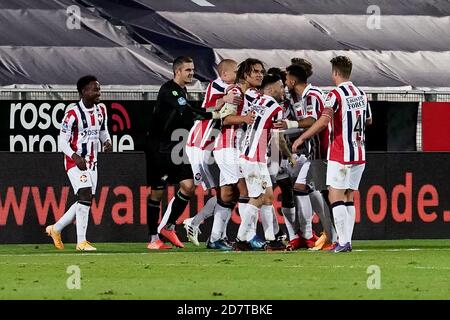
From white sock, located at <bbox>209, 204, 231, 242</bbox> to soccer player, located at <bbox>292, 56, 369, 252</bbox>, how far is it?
1.52 m

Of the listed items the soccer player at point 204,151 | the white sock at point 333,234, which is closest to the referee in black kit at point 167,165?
the soccer player at point 204,151

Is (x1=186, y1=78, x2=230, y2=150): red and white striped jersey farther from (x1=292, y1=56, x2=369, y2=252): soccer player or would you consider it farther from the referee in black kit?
(x1=292, y1=56, x2=369, y2=252): soccer player

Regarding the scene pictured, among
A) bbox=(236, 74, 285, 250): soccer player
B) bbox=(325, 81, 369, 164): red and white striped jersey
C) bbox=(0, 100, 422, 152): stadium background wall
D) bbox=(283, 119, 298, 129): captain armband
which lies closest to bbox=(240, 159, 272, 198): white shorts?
bbox=(236, 74, 285, 250): soccer player

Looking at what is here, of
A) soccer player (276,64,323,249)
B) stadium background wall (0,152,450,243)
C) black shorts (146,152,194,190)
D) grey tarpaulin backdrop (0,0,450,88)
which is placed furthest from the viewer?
grey tarpaulin backdrop (0,0,450,88)

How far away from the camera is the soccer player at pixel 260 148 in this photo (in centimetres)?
1455

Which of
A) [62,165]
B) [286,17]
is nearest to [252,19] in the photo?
[286,17]

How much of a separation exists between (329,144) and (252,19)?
35.6 ft

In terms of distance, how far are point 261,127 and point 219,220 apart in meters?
1.29

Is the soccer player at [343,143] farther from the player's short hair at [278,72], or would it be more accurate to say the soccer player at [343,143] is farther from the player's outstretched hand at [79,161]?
the player's outstretched hand at [79,161]

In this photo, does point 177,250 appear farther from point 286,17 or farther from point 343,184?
point 286,17

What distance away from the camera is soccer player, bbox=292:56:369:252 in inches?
555

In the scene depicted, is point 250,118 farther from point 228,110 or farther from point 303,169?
point 303,169
